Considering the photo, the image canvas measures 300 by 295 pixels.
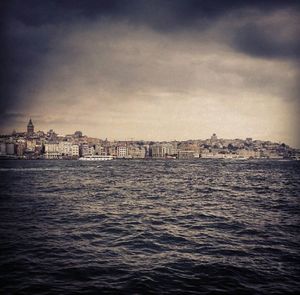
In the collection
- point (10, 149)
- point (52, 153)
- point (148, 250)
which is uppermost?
point (10, 149)

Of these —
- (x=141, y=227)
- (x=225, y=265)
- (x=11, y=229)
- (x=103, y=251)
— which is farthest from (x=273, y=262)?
(x=11, y=229)

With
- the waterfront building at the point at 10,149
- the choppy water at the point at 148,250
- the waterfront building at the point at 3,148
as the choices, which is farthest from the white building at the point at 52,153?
the choppy water at the point at 148,250

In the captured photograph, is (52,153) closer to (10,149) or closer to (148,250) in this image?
(10,149)

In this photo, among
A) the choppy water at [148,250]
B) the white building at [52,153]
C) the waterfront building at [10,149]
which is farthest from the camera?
the white building at [52,153]

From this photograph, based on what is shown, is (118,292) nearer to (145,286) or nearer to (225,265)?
(145,286)

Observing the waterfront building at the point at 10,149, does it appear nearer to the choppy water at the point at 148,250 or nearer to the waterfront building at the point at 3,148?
the waterfront building at the point at 3,148

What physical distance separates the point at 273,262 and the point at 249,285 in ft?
7.09

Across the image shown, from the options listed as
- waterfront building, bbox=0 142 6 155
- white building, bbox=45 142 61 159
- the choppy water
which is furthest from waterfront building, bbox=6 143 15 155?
the choppy water

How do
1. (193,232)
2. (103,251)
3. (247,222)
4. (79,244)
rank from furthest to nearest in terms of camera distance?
(247,222)
(193,232)
(79,244)
(103,251)

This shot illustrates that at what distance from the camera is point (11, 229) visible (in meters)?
13.7

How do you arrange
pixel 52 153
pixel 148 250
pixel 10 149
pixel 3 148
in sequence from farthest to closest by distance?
1. pixel 52 153
2. pixel 10 149
3. pixel 3 148
4. pixel 148 250

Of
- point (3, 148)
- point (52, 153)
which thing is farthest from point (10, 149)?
point (52, 153)

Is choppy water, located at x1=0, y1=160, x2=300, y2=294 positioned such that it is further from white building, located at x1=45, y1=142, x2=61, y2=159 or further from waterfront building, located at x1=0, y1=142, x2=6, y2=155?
waterfront building, located at x1=0, y1=142, x2=6, y2=155

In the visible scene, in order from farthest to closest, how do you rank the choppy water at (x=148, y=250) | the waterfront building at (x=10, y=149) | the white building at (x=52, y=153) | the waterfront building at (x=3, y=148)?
the white building at (x=52, y=153) < the waterfront building at (x=10, y=149) < the waterfront building at (x=3, y=148) < the choppy water at (x=148, y=250)
